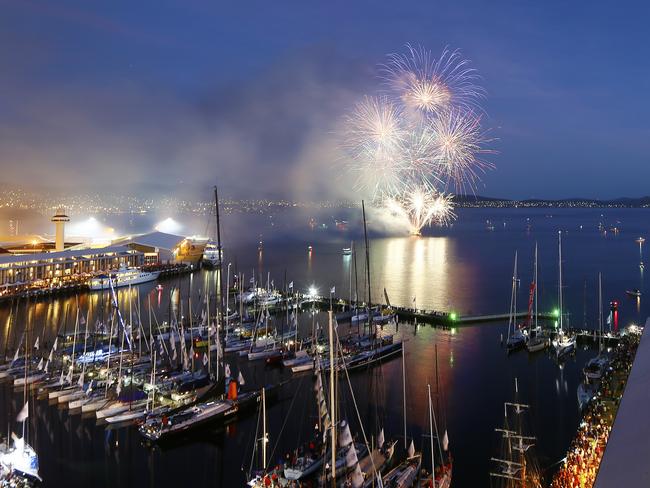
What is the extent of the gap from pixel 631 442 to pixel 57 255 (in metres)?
38.0

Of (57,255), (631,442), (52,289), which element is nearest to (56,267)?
(57,255)

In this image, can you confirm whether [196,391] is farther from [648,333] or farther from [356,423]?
[648,333]

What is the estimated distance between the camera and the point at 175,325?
885 inches

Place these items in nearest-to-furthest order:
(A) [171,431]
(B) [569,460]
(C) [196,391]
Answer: (B) [569,460]
(A) [171,431]
(C) [196,391]

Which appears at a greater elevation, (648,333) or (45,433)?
(648,333)

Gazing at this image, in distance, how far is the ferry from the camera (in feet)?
115

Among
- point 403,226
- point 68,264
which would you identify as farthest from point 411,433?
point 403,226

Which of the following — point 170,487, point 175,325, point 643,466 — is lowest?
point 170,487

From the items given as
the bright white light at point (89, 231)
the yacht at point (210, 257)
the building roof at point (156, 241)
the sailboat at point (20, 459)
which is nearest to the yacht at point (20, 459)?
the sailboat at point (20, 459)

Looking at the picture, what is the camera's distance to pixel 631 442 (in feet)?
19.0

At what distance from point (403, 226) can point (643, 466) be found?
91.9 m

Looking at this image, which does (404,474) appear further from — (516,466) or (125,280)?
(125,280)

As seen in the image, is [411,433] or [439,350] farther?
[439,350]

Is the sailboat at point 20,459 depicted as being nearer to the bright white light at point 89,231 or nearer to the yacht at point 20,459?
the yacht at point 20,459
